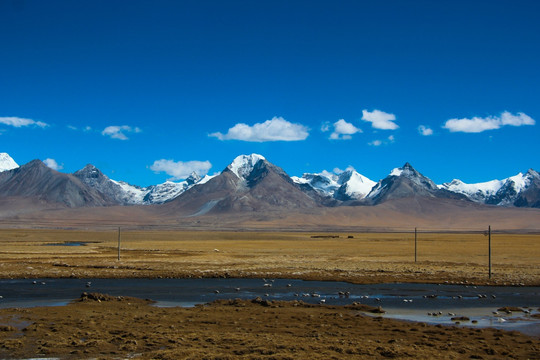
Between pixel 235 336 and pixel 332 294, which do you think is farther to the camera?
pixel 332 294

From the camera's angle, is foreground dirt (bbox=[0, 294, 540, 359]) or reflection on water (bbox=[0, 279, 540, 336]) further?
reflection on water (bbox=[0, 279, 540, 336])

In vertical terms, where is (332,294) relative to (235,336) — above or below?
below

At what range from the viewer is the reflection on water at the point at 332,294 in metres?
25.6

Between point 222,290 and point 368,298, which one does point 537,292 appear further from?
point 222,290

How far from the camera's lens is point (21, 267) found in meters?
47.1

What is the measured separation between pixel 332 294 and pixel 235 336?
46.2 ft

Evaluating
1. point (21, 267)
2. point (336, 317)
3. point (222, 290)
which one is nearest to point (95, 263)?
point (21, 267)

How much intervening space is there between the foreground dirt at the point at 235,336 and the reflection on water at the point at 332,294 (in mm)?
Answer: 2573

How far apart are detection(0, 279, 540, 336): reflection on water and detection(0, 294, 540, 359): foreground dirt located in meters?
2.57

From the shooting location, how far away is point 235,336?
1995 cm

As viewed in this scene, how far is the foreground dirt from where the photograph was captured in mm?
17625

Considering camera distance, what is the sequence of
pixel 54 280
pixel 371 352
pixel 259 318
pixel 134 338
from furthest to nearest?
pixel 54 280
pixel 259 318
pixel 134 338
pixel 371 352

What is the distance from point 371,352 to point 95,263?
40.1 metres

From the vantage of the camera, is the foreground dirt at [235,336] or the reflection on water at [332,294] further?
the reflection on water at [332,294]
